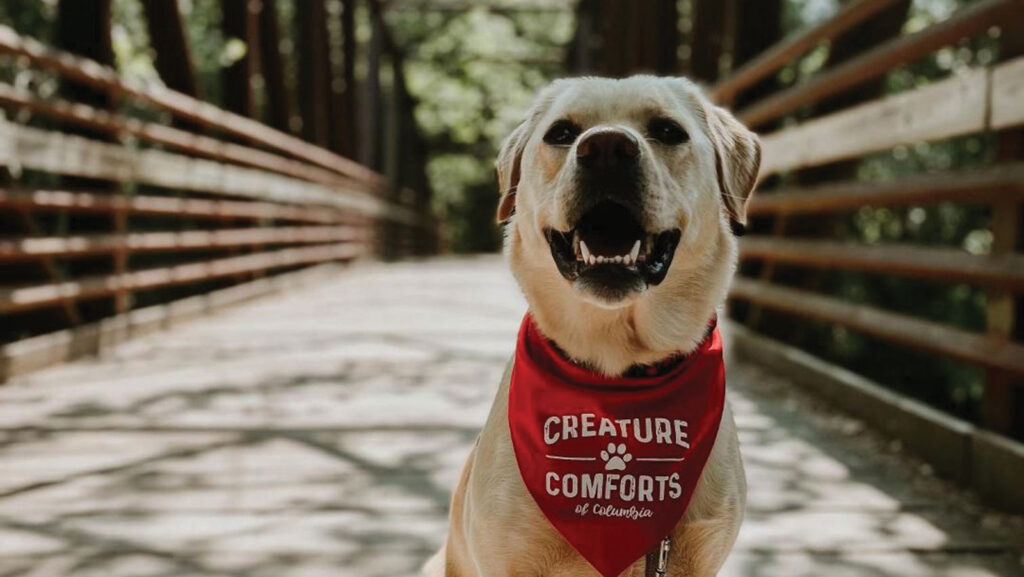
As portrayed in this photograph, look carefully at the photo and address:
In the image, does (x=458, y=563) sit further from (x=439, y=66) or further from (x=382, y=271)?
(x=439, y=66)

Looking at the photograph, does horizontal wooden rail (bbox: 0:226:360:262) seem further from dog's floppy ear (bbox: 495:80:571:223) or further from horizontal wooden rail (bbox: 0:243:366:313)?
dog's floppy ear (bbox: 495:80:571:223)

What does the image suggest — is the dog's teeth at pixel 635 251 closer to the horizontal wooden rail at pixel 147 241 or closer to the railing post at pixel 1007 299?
the railing post at pixel 1007 299

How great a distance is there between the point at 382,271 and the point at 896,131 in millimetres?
12010

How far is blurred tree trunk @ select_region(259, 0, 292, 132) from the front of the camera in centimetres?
1041

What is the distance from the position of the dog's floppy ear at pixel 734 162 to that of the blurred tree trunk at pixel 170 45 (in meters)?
5.60

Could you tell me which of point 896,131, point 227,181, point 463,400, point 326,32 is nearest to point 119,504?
point 463,400

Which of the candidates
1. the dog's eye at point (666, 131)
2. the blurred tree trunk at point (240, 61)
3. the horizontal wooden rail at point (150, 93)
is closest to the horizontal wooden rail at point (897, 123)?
the dog's eye at point (666, 131)

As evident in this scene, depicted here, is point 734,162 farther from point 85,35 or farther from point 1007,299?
point 85,35

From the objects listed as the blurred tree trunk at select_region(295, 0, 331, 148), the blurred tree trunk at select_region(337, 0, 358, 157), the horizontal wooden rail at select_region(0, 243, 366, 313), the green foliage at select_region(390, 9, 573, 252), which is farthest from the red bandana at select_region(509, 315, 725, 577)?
the green foliage at select_region(390, 9, 573, 252)

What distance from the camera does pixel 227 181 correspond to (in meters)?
8.37

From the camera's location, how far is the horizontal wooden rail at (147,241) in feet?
16.4

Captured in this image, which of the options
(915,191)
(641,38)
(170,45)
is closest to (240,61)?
(170,45)

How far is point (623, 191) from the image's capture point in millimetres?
2127

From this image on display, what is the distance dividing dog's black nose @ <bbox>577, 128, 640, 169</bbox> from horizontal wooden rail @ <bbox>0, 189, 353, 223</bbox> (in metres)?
3.63
